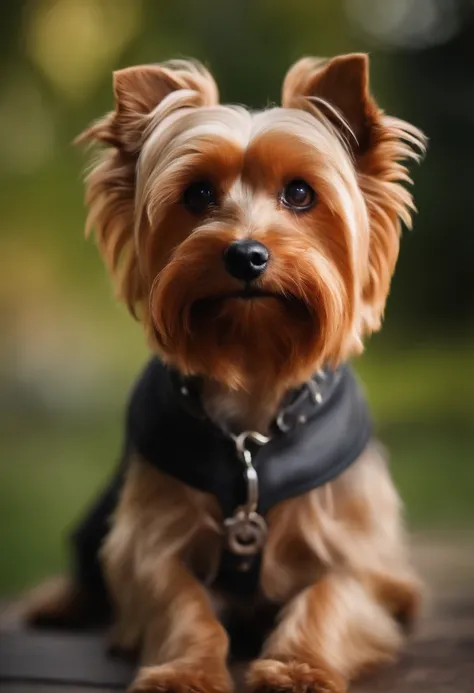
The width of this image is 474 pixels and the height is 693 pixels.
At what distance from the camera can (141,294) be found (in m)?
1.63

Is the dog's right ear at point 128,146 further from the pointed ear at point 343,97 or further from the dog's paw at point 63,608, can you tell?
the dog's paw at point 63,608

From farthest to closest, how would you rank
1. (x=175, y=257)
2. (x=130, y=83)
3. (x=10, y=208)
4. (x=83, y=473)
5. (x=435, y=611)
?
(x=83, y=473), (x=10, y=208), (x=435, y=611), (x=130, y=83), (x=175, y=257)

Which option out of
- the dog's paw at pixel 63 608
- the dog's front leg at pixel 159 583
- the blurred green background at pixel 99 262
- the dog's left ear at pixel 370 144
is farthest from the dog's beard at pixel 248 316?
the blurred green background at pixel 99 262

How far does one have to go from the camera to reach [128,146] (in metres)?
1.60

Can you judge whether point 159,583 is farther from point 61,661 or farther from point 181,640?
point 61,661

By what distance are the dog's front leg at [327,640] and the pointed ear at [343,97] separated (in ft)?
2.39

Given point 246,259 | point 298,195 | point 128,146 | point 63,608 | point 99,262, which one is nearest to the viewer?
point 246,259

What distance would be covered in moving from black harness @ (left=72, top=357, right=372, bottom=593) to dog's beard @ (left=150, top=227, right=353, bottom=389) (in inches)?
2.8

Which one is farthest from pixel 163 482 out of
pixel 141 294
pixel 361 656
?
pixel 361 656

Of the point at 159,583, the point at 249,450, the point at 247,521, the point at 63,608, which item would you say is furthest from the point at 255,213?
the point at 63,608

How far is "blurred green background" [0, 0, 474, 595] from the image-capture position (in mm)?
2396

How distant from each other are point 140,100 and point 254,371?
0.48 metres

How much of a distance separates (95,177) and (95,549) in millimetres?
751

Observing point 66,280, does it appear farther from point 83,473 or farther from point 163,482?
point 163,482
